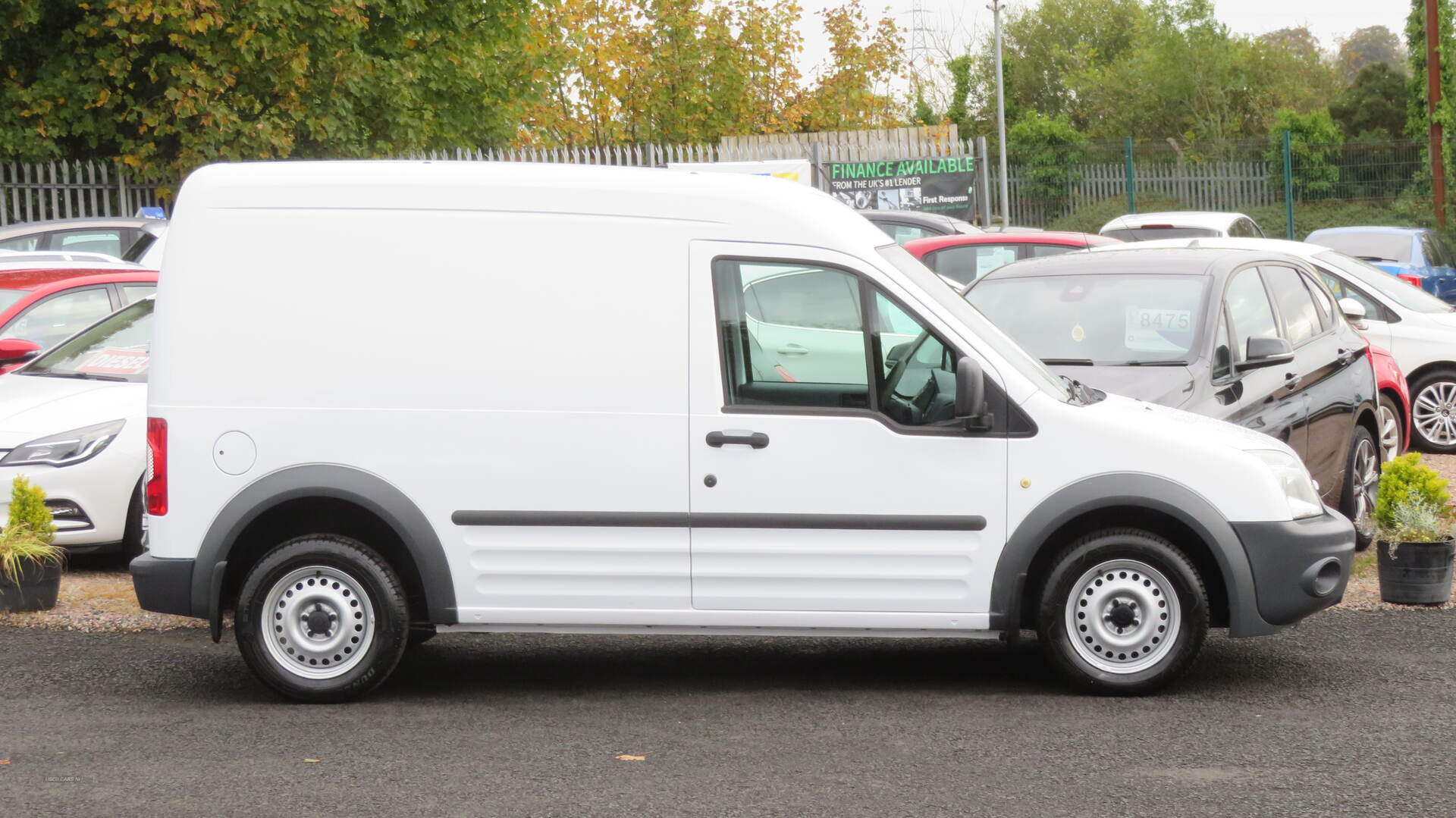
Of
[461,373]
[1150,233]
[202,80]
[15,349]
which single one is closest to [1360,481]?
[461,373]

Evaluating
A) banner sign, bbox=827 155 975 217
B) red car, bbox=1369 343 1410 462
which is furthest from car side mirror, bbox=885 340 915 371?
banner sign, bbox=827 155 975 217

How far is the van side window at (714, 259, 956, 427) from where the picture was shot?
618 centimetres

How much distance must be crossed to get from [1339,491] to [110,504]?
6676 millimetres

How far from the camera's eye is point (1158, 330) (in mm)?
8633

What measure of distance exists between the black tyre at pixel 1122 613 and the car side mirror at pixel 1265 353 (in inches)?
89.6

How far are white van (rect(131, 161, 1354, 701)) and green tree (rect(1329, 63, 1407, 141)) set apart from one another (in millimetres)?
44512

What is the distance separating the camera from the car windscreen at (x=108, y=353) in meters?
9.46

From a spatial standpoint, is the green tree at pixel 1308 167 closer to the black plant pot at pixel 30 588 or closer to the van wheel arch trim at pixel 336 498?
the black plant pot at pixel 30 588

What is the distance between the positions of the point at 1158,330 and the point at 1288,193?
26473 millimetres

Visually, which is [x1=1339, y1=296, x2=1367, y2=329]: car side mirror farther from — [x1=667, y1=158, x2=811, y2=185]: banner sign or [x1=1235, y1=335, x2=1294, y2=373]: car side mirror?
[x1=667, y1=158, x2=811, y2=185]: banner sign

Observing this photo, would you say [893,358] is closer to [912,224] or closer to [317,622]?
[317,622]

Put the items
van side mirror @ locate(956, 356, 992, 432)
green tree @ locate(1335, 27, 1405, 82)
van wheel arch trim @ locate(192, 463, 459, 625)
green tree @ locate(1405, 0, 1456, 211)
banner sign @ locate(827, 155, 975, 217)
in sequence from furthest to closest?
green tree @ locate(1335, 27, 1405, 82) < green tree @ locate(1405, 0, 1456, 211) < banner sign @ locate(827, 155, 975, 217) < van wheel arch trim @ locate(192, 463, 459, 625) < van side mirror @ locate(956, 356, 992, 432)

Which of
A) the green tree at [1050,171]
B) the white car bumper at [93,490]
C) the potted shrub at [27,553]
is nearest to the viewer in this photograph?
the potted shrub at [27,553]

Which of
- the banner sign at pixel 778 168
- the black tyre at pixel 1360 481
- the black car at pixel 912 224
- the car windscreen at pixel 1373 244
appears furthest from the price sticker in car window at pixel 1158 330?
the car windscreen at pixel 1373 244
